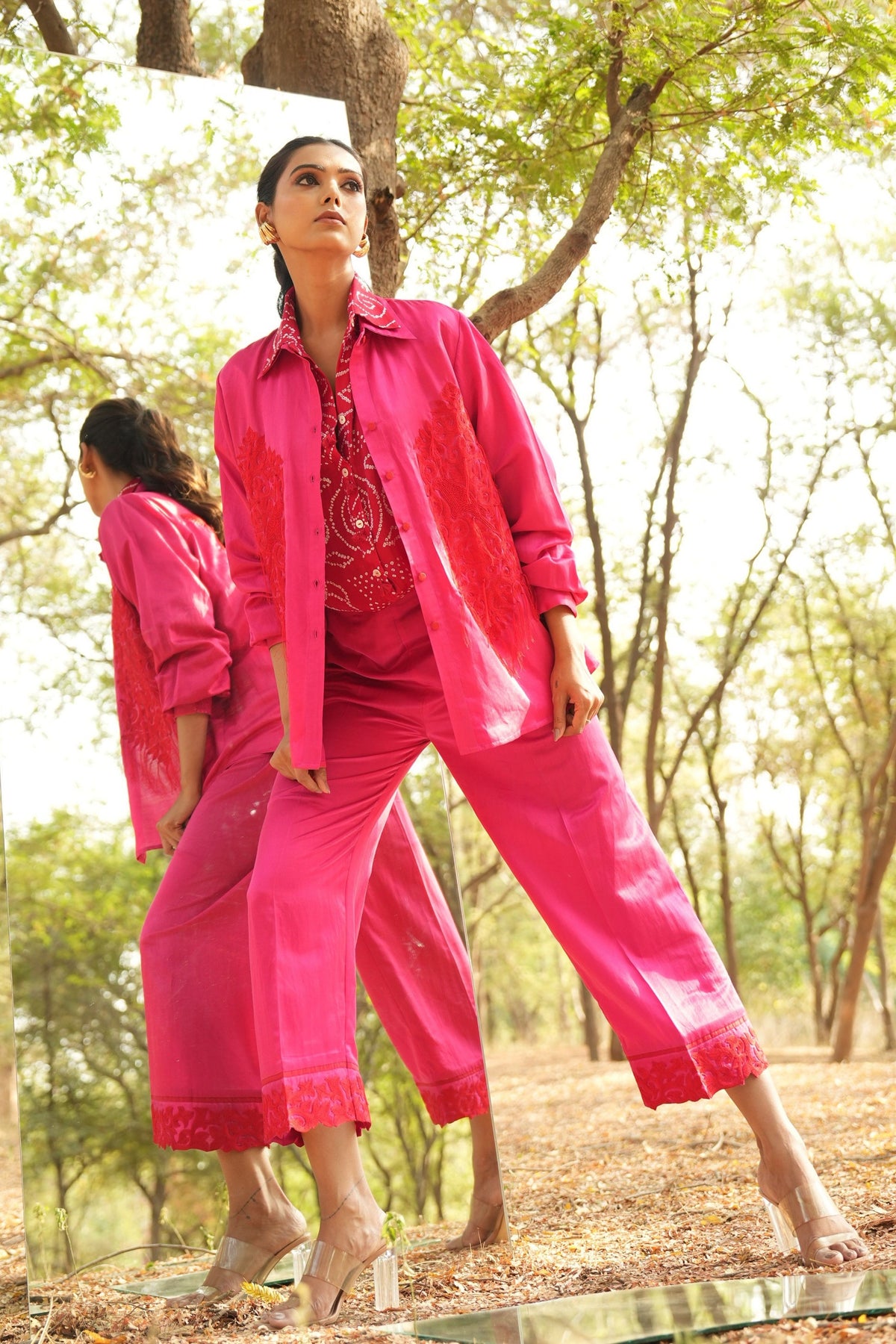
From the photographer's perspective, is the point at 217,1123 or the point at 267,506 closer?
the point at 267,506

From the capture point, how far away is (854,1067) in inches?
311

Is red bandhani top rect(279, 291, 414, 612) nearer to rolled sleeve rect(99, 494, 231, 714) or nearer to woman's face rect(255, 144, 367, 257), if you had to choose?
woman's face rect(255, 144, 367, 257)

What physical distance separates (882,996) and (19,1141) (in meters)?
10.4

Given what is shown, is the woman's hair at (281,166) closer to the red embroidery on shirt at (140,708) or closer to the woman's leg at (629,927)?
the red embroidery on shirt at (140,708)

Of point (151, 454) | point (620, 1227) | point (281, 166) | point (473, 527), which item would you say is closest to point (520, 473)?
point (473, 527)

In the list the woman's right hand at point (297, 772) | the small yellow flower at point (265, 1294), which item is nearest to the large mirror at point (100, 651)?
the small yellow flower at point (265, 1294)

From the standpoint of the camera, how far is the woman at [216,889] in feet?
8.77

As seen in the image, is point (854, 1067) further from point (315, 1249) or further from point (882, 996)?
point (315, 1249)

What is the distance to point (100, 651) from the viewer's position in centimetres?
305

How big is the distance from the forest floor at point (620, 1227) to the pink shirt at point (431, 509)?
1.06 meters

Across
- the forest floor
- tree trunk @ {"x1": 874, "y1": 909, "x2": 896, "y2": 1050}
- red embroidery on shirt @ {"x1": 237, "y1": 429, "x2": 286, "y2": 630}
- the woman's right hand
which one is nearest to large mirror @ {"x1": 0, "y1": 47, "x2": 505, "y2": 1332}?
the forest floor

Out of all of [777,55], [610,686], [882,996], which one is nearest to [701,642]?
[610,686]

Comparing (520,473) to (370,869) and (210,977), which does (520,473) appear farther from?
(210,977)

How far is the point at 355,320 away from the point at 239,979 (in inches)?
54.2
